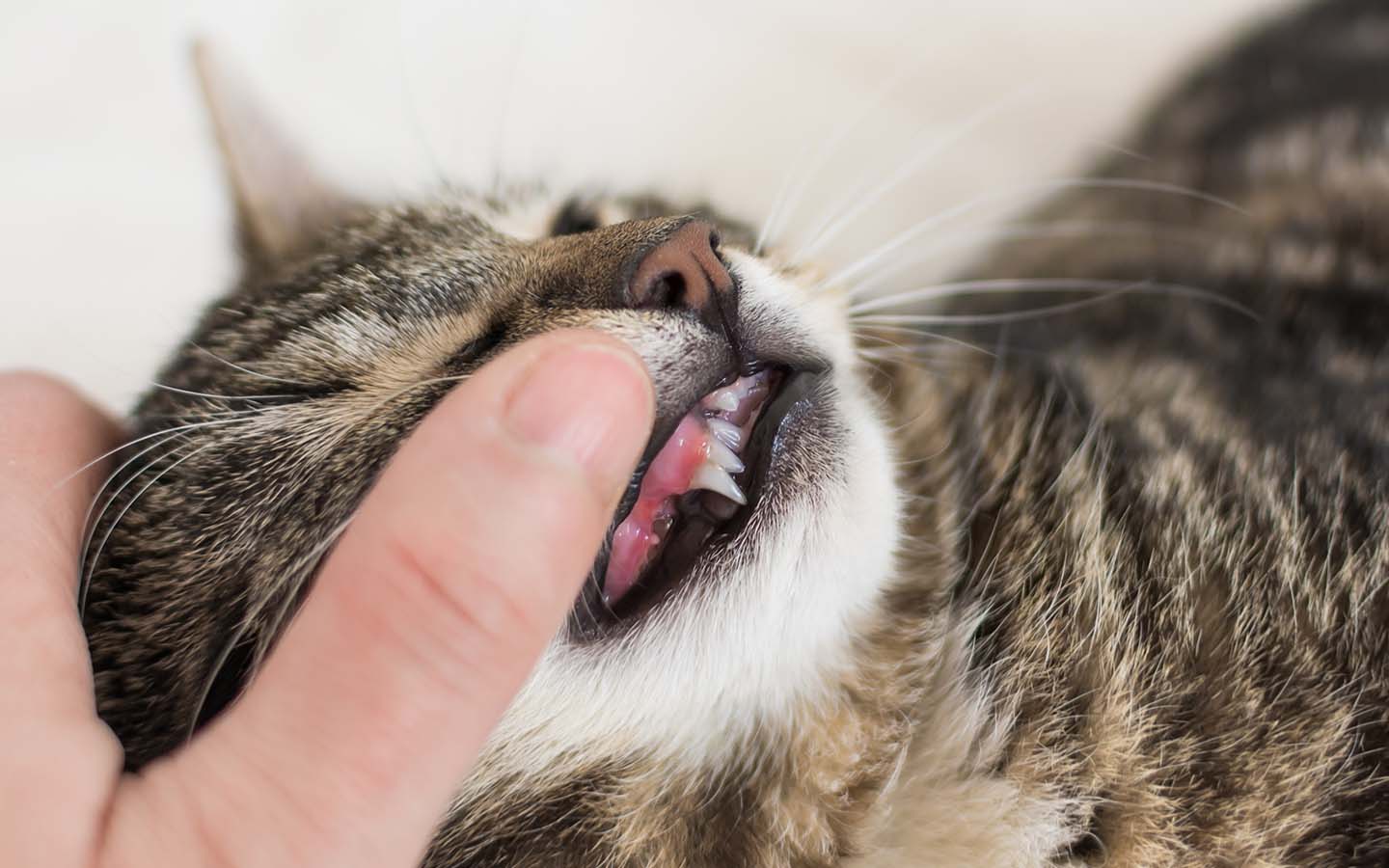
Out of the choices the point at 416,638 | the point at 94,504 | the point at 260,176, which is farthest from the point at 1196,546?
the point at 260,176

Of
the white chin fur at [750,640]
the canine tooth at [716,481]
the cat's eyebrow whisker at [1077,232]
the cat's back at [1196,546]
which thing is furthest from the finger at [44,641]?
the cat's eyebrow whisker at [1077,232]

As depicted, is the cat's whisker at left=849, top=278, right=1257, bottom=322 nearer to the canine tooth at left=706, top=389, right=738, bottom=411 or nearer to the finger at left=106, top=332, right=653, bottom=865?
the canine tooth at left=706, top=389, right=738, bottom=411

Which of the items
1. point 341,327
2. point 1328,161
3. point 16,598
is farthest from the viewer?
point 1328,161

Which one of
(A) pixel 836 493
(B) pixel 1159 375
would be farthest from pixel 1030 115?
(A) pixel 836 493

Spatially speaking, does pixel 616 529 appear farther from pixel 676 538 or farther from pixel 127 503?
pixel 127 503

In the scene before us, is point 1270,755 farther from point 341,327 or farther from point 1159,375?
point 341,327

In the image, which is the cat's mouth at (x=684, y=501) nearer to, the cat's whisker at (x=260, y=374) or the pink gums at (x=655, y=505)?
the pink gums at (x=655, y=505)

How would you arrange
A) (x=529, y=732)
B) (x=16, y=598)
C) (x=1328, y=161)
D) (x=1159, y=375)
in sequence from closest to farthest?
1. (x=16, y=598)
2. (x=529, y=732)
3. (x=1159, y=375)
4. (x=1328, y=161)
